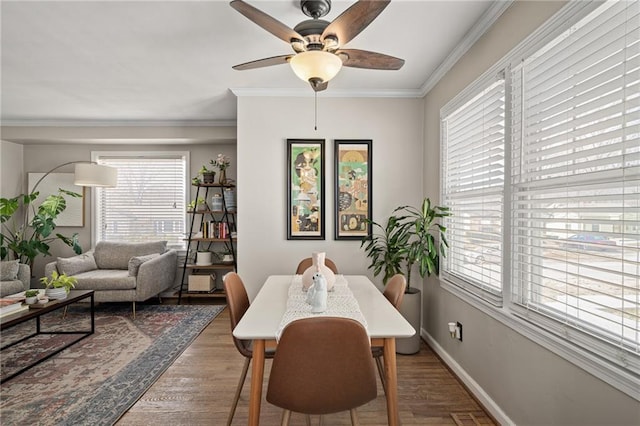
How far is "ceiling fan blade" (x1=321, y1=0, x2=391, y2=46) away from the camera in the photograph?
62.5 inches

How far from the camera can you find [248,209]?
12.1 ft

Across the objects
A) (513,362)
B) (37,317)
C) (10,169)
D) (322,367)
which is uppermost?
(10,169)

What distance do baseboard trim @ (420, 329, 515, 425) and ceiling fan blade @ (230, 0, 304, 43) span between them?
8.09 feet

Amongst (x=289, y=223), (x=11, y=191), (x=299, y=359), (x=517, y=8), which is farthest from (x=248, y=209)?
(x=11, y=191)

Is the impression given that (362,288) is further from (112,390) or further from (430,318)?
(112,390)

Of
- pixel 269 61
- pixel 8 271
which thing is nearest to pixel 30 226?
pixel 8 271

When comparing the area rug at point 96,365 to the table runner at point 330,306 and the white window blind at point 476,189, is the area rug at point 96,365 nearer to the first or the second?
the table runner at point 330,306

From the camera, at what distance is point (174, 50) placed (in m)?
2.74

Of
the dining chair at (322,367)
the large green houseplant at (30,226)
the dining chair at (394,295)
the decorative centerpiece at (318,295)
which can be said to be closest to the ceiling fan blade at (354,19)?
the decorative centerpiece at (318,295)

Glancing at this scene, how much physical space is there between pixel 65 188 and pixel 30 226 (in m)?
0.74

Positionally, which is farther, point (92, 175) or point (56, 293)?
point (92, 175)

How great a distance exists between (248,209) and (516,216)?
2.57 metres

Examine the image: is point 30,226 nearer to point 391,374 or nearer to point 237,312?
point 237,312

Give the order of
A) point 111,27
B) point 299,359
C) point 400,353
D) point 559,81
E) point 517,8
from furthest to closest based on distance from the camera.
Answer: point 400,353 < point 111,27 < point 517,8 < point 559,81 < point 299,359
